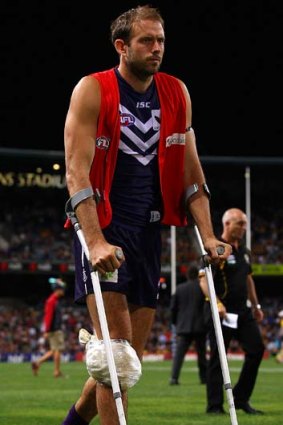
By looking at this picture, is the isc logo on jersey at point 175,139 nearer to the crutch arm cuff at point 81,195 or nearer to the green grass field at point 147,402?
the crutch arm cuff at point 81,195

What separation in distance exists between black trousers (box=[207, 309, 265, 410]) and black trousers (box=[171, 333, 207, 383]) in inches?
307

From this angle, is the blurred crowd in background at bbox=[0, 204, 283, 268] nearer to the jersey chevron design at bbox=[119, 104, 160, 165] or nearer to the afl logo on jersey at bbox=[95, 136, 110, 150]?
the jersey chevron design at bbox=[119, 104, 160, 165]

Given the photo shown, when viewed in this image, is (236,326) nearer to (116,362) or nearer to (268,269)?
(116,362)

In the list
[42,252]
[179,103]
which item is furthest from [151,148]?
[42,252]

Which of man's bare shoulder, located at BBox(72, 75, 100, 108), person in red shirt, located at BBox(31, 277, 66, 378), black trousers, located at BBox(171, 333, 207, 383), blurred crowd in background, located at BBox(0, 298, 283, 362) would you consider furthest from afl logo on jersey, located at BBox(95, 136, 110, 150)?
blurred crowd in background, located at BBox(0, 298, 283, 362)

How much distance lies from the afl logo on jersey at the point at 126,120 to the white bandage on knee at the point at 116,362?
3.94 ft

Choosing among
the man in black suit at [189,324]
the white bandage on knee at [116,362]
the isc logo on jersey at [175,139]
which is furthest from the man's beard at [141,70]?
the man in black suit at [189,324]

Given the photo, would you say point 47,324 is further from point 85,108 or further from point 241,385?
point 85,108

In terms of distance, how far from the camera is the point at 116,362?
235 inches

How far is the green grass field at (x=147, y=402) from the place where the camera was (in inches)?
477

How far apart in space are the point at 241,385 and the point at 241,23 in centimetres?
3770

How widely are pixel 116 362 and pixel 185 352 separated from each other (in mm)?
15638

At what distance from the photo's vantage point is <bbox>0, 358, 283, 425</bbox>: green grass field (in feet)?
39.8

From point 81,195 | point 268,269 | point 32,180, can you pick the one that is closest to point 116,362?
point 81,195
